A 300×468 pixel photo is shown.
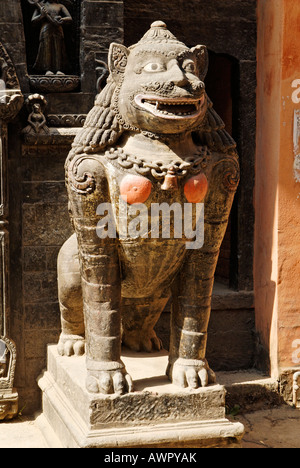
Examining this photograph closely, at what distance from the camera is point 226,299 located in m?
5.30

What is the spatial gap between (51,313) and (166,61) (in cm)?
225

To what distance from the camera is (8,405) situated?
4.54 meters

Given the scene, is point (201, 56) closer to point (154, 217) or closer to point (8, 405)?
point (154, 217)

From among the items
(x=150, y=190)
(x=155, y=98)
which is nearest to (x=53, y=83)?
(x=155, y=98)

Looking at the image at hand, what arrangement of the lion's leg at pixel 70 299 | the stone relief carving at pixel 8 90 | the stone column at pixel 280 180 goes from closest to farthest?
the lion's leg at pixel 70 299 → the stone relief carving at pixel 8 90 → the stone column at pixel 280 180

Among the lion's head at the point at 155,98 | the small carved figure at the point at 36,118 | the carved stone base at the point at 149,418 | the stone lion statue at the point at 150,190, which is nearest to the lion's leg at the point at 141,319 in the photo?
the stone lion statue at the point at 150,190

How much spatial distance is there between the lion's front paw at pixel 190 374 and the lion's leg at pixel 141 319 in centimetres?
51

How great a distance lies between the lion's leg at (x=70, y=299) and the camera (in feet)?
13.6

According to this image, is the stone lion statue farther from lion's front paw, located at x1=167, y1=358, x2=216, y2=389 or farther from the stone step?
the stone step

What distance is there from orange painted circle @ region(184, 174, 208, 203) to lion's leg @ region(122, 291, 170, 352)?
78cm

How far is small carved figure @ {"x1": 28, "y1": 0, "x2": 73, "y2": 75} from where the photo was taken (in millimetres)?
4656

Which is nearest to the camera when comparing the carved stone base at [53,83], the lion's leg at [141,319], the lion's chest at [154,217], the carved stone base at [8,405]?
the lion's chest at [154,217]

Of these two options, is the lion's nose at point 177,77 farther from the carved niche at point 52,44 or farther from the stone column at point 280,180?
the stone column at point 280,180
